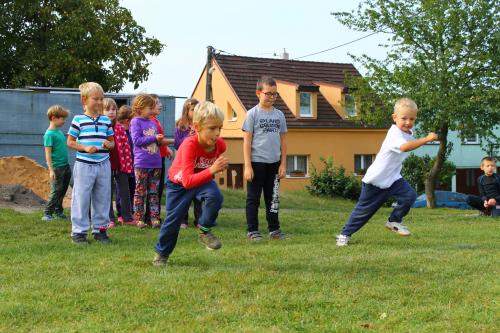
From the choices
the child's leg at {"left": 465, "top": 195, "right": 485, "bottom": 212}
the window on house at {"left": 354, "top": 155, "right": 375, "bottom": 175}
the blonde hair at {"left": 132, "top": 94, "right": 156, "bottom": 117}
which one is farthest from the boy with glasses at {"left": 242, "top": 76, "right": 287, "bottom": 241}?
the window on house at {"left": 354, "top": 155, "right": 375, "bottom": 175}

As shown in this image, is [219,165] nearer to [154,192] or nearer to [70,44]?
[154,192]

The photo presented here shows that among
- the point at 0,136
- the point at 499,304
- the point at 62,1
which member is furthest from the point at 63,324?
the point at 62,1

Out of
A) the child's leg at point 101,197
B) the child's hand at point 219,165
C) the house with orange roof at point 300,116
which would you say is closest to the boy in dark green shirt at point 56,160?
the child's leg at point 101,197

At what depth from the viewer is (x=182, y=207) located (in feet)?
20.5

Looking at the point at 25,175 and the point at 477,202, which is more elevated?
the point at 25,175

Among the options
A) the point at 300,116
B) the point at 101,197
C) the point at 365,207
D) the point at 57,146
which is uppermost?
the point at 300,116

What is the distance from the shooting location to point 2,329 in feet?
13.5

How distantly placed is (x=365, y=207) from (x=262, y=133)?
160cm

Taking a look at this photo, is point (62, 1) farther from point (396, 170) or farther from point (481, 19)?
point (396, 170)

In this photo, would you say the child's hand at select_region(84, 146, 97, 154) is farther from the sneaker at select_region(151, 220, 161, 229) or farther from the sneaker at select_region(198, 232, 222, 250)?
the sneaker at select_region(151, 220, 161, 229)

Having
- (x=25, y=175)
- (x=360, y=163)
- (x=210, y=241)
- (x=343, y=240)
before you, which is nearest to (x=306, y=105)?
(x=360, y=163)

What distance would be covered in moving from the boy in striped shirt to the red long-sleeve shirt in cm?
189

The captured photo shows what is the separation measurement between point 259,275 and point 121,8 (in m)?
29.5

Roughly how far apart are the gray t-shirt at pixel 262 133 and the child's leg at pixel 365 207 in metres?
1.27
